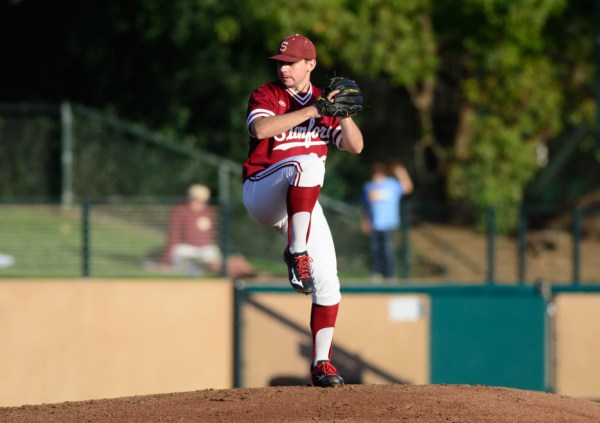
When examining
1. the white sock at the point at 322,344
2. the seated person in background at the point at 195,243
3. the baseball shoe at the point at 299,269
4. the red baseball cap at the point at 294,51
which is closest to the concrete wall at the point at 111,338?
the seated person in background at the point at 195,243

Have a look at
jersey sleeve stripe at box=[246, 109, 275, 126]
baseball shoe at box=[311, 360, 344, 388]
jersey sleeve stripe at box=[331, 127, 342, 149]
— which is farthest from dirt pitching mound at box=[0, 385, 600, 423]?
jersey sleeve stripe at box=[246, 109, 275, 126]

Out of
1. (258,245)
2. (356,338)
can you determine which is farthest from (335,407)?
(258,245)

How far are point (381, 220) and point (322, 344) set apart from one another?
24.2 ft

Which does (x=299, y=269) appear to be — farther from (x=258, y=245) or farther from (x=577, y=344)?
(x=258, y=245)

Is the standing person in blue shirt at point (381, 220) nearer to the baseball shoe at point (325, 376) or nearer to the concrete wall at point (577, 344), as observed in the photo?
the concrete wall at point (577, 344)

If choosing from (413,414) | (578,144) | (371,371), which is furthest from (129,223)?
(578,144)

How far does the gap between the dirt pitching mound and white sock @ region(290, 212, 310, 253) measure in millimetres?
865

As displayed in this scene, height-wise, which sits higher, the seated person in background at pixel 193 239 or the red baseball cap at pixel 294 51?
the red baseball cap at pixel 294 51

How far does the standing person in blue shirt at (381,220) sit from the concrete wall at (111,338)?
102 inches

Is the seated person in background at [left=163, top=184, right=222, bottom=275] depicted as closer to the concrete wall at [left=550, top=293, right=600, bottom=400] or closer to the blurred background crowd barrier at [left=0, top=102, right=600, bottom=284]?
the blurred background crowd barrier at [left=0, top=102, right=600, bottom=284]

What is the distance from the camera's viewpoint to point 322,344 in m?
7.62

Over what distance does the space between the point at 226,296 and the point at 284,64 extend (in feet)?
19.3

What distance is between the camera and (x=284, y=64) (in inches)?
286

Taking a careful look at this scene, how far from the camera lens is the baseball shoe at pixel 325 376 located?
7.38m
